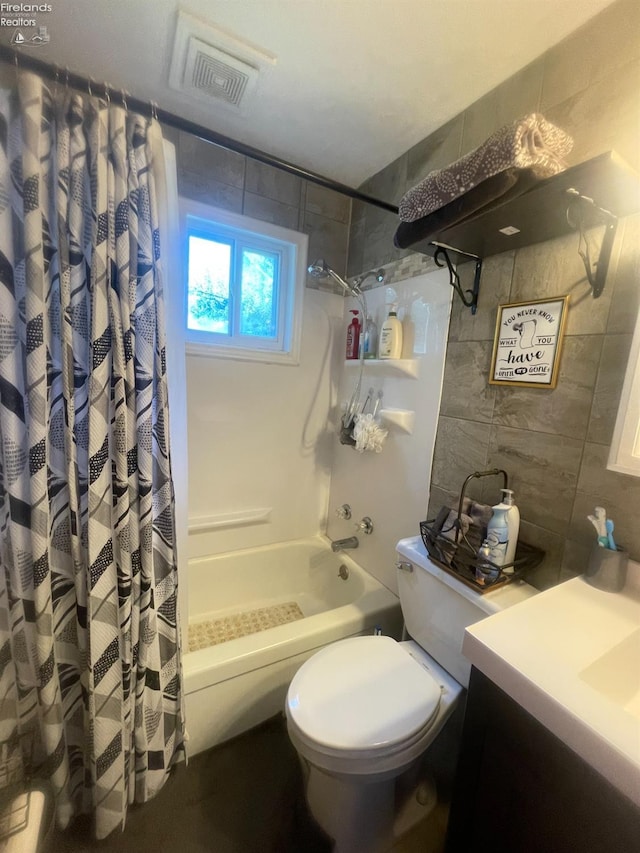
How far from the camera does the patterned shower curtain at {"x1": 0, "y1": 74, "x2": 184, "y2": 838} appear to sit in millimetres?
834

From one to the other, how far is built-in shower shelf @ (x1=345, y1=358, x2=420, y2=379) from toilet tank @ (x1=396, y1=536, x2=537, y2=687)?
2.30 ft

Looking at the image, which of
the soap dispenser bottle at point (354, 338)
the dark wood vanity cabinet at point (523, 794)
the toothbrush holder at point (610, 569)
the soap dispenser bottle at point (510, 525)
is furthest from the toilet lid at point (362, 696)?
the soap dispenser bottle at point (354, 338)

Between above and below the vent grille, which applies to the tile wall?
below

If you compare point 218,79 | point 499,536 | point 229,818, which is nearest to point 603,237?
point 499,536

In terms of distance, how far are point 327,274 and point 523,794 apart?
1980 mm

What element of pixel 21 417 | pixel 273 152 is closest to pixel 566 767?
pixel 21 417

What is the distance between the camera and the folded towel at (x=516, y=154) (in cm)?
80

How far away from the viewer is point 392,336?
60.4 inches

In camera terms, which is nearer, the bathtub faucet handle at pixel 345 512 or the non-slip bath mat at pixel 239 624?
the non-slip bath mat at pixel 239 624

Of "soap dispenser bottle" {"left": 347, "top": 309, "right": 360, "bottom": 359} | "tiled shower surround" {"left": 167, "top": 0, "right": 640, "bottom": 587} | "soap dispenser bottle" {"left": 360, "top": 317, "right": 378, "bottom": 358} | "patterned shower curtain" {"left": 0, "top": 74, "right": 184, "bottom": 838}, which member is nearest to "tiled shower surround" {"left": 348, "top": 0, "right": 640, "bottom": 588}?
"tiled shower surround" {"left": 167, "top": 0, "right": 640, "bottom": 587}

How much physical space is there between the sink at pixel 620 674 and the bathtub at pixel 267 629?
0.91m

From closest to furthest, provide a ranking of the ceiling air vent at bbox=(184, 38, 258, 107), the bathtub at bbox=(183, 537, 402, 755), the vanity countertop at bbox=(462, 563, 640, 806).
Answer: the vanity countertop at bbox=(462, 563, 640, 806) < the ceiling air vent at bbox=(184, 38, 258, 107) < the bathtub at bbox=(183, 537, 402, 755)

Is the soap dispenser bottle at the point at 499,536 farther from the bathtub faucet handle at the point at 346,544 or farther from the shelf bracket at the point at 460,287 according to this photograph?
the bathtub faucet handle at the point at 346,544

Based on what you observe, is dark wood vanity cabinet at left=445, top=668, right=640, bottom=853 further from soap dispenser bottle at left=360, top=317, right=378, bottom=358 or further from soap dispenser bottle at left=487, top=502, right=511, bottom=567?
soap dispenser bottle at left=360, top=317, right=378, bottom=358
